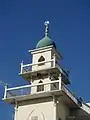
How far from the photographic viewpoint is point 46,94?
103 feet

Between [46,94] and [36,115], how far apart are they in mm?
2000

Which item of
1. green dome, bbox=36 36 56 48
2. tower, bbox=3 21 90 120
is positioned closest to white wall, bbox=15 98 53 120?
tower, bbox=3 21 90 120

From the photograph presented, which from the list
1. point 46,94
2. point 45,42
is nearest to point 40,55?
point 45,42

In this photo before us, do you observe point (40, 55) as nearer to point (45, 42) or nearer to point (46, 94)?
point (45, 42)

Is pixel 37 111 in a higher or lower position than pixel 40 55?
lower

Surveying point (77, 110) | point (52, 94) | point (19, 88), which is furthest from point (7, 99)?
point (77, 110)

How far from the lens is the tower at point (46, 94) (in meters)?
31.3

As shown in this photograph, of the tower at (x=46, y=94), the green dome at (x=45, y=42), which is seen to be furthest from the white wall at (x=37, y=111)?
the green dome at (x=45, y=42)

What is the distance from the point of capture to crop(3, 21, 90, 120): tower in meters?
31.3

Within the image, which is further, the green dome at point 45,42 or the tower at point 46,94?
the green dome at point 45,42

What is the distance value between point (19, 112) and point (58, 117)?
3.65 m

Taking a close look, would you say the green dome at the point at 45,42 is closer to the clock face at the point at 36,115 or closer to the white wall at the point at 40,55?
the white wall at the point at 40,55

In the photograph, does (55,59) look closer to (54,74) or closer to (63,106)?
(54,74)

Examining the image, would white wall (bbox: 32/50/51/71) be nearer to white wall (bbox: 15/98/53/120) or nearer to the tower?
the tower
